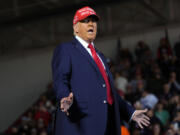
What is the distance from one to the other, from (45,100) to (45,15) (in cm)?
240

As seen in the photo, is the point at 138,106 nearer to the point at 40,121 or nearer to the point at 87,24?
the point at 40,121

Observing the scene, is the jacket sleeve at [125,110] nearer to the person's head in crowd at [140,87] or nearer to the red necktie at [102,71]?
the red necktie at [102,71]

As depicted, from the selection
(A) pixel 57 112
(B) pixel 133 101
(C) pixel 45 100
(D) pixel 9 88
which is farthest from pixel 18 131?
(A) pixel 57 112

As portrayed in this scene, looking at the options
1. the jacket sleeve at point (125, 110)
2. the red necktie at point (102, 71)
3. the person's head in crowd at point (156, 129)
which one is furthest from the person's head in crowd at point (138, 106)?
the red necktie at point (102, 71)

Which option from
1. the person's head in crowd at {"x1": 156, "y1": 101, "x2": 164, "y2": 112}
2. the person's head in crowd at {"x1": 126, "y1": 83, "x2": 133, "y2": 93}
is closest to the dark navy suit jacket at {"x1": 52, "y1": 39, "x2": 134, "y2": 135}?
the person's head in crowd at {"x1": 156, "y1": 101, "x2": 164, "y2": 112}

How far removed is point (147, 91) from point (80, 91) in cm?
578

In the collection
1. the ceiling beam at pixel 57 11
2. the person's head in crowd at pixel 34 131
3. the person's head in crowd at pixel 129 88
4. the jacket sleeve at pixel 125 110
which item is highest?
the ceiling beam at pixel 57 11

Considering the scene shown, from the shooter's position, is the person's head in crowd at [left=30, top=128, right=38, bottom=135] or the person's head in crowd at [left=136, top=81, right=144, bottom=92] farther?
the person's head in crowd at [left=30, top=128, right=38, bottom=135]

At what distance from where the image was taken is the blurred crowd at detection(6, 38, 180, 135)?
20.7 ft

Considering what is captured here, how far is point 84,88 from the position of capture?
212 centimetres

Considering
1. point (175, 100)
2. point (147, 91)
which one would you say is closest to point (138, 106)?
point (175, 100)

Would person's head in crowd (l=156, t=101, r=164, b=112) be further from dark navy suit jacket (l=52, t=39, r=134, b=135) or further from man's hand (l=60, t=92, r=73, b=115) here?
man's hand (l=60, t=92, r=73, b=115)

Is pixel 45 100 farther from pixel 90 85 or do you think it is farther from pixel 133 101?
pixel 90 85

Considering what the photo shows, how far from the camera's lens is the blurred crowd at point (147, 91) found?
6316mm
